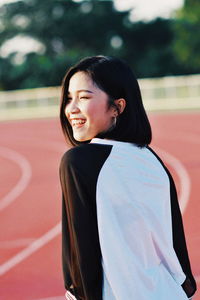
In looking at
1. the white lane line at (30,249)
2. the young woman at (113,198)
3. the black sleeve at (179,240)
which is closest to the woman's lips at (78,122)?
the young woman at (113,198)

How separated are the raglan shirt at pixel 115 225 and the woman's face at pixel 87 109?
7 cm

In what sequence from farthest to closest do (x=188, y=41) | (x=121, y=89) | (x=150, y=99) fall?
(x=188, y=41)
(x=150, y=99)
(x=121, y=89)

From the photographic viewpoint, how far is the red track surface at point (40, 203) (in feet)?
19.7

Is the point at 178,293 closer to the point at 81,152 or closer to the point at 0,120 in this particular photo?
the point at 81,152

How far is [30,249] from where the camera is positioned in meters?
7.13

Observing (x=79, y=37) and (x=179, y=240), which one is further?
(x=79, y=37)

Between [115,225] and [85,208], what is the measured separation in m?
0.10

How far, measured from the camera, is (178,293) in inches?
70.2

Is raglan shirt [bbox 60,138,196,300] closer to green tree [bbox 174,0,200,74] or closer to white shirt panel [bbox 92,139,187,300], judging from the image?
white shirt panel [bbox 92,139,187,300]

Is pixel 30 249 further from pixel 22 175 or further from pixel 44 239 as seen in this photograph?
pixel 22 175

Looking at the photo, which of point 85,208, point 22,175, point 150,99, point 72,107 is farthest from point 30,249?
point 150,99

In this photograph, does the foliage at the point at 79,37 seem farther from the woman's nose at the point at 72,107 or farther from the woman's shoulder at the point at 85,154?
the woman's shoulder at the point at 85,154

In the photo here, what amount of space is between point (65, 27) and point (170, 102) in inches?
1039

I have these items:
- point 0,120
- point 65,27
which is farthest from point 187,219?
point 65,27
